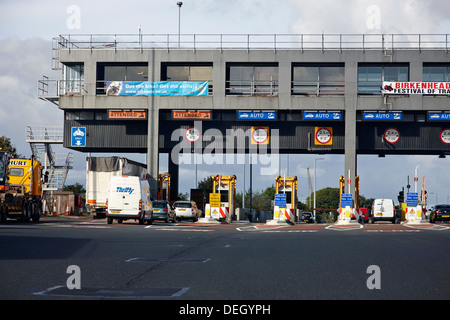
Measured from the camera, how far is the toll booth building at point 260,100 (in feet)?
172

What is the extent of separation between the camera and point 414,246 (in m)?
19.2

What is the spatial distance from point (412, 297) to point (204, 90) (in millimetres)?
45077

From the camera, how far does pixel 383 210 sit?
53.8m

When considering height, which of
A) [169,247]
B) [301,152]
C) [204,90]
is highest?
[204,90]

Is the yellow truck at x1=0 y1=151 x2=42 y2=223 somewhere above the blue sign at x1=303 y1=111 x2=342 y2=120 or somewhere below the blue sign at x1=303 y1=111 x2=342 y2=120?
below

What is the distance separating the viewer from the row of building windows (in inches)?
2100

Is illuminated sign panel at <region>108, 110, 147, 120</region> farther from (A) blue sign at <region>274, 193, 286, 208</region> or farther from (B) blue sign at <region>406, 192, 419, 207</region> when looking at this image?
(B) blue sign at <region>406, 192, 419, 207</region>

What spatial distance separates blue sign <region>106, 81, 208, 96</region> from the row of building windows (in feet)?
3.82

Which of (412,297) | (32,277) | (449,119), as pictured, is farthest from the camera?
(449,119)

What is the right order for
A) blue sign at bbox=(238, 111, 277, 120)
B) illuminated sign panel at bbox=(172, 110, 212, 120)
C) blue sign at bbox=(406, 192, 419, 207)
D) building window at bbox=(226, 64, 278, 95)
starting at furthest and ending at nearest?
Result: building window at bbox=(226, 64, 278, 95) → illuminated sign panel at bbox=(172, 110, 212, 120) → blue sign at bbox=(238, 111, 277, 120) → blue sign at bbox=(406, 192, 419, 207)

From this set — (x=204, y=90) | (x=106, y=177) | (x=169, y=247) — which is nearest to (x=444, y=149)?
(x=204, y=90)

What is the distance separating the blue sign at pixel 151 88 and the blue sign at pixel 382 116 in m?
13.8

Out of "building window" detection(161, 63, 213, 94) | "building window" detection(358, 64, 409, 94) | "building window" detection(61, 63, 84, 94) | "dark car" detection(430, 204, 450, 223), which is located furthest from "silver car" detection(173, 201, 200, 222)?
"dark car" detection(430, 204, 450, 223)
